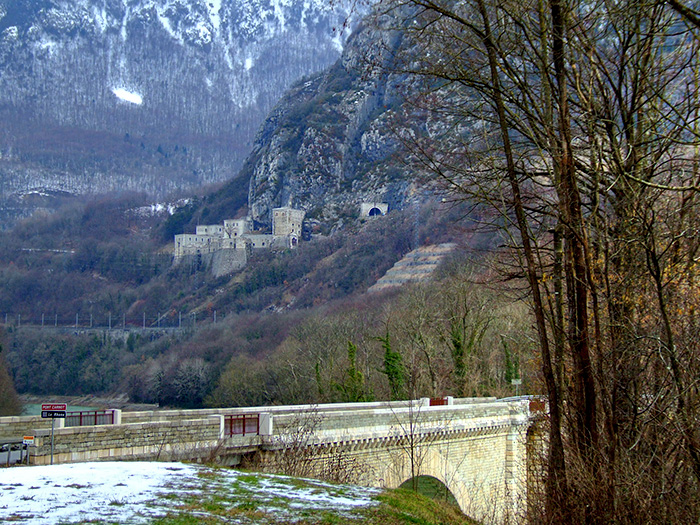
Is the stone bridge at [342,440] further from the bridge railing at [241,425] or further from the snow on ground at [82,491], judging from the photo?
the snow on ground at [82,491]

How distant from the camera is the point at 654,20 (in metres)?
7.84

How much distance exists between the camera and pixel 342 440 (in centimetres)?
1872

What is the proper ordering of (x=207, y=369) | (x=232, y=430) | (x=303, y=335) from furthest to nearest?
1. (x=207, y=369)
2. (x=303, y=335)
3. (x=232, y=430)

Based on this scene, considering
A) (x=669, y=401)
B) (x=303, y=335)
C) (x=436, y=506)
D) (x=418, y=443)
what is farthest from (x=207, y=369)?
(x=669, y=401)

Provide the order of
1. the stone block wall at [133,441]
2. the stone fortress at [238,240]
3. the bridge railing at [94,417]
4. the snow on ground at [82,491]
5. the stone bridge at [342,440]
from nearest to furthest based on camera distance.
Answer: the snow on ground at [82,491] < the stone block wall at [133,441] < the stone bridge at [342,440] < the bridge railing at [94,417] < the stone fortress at [238,240]

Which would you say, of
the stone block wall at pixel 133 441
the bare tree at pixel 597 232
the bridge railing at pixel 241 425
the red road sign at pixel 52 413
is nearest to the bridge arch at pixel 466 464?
the bridge railing at pixel 241 425

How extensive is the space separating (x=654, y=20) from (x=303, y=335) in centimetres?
6338

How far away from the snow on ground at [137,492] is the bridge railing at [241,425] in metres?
4.59

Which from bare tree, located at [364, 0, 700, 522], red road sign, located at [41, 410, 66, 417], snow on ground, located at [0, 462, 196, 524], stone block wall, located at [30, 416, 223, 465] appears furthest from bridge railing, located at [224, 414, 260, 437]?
bare tree, located at [364, 0, 700, 522]

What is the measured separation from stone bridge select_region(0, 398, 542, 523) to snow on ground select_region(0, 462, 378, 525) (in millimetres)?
2599

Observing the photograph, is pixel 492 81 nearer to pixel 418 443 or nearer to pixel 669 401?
pixel 669 401

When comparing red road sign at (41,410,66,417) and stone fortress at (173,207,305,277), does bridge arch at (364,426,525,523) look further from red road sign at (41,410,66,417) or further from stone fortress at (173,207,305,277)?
stone fortress at (173,207,305,277)

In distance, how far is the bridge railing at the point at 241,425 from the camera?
16.4 meters

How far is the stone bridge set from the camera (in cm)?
1402
